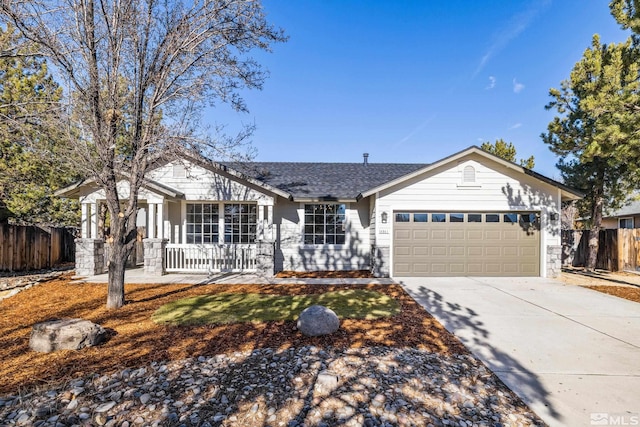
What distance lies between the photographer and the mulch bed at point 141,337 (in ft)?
11.7

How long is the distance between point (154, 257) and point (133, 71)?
579 cm

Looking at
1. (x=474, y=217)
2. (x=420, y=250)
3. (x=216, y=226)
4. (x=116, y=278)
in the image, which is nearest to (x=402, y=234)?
(x=420, y=250)

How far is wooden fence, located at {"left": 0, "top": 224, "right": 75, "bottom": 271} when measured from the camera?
1019 cm

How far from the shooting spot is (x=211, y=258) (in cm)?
1024

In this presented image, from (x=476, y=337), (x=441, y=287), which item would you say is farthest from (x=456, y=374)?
(x=441, y=287)

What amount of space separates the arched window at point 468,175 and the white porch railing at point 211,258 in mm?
7542

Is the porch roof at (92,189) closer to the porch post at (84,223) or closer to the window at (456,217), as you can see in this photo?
the porch post at (84,223)

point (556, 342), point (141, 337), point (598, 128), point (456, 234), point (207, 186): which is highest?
point (598, 128)

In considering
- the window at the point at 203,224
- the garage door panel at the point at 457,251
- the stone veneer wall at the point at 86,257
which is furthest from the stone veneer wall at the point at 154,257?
the garage door panel at the point at 457,251

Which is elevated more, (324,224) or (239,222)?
(239,222)

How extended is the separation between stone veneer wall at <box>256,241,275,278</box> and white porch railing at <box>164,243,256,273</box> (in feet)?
2.80

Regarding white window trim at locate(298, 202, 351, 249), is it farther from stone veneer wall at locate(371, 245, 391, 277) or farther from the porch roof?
the porch roof

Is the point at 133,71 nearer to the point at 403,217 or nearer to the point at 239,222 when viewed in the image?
the point at 239,222

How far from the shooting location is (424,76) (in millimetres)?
13820
